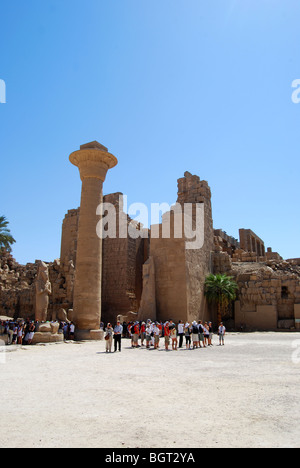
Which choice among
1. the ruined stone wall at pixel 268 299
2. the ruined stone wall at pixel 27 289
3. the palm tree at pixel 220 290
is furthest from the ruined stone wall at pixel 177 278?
the ruined stone wall at pixel 27 289

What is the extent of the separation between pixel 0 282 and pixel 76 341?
1728 cm

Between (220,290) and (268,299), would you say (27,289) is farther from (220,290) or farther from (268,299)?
(268,299)

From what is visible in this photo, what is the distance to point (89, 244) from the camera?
17.9 meters

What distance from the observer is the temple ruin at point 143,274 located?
59.2 feet

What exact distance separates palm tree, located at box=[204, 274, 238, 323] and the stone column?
8.54m

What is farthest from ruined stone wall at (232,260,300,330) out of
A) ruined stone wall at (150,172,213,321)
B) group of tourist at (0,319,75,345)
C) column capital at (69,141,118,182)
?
column capital at (69,141,118,182)

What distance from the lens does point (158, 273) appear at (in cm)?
2161

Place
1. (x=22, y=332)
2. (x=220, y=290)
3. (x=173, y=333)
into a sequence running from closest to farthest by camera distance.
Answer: (x=173, y=333) → (x=22, y=332) → (x=220, y=290)

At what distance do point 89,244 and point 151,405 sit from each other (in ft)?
43.8

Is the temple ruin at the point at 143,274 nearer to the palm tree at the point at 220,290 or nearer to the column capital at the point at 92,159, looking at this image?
the column capital at the point at 92,159

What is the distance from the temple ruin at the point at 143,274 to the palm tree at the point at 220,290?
1.85 ft

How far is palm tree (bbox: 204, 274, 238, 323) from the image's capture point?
A: 23.5m

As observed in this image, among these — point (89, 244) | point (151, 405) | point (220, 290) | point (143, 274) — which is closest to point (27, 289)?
point (143, 274)

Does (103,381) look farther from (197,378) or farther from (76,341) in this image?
(76,341)
